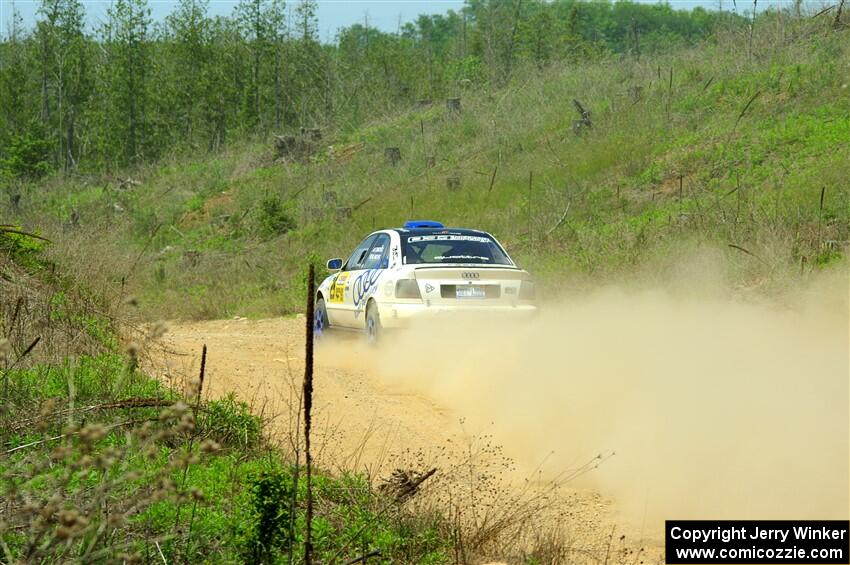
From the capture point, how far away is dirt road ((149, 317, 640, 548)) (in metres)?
7.07

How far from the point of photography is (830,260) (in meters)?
12.7

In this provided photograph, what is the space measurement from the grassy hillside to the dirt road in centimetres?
191

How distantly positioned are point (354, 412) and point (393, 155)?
2432 cm

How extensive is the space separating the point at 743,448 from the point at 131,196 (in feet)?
Answer: 121

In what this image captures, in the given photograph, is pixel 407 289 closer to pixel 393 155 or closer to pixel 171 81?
pixel 393 155

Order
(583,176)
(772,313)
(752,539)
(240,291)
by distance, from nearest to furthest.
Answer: (752,539), (772,313), (240,291), (583,176)

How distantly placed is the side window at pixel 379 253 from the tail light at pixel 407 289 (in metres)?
0.69

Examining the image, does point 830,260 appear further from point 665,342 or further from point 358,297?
→ point 358,297

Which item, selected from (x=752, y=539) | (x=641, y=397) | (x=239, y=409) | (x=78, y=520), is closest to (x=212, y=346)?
(x=239, y=409)

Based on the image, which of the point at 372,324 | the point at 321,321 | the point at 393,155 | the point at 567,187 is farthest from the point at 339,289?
the point at 393,155

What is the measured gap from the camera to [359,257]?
44.7 feet

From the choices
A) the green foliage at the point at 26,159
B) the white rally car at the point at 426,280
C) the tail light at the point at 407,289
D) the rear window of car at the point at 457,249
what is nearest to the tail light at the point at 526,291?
the white rally car at the point at 426,280

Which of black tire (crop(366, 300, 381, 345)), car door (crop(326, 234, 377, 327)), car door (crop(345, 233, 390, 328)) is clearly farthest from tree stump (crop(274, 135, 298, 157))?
black tire (crop(366, 300, 381, 345))

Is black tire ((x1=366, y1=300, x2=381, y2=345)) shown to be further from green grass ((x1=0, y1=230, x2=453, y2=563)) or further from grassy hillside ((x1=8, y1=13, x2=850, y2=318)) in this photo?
green grass ((x1=0, y1=230, x2=453, y2=563))
